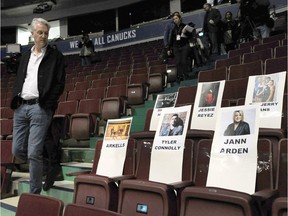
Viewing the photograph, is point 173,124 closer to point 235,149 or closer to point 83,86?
point 235,149

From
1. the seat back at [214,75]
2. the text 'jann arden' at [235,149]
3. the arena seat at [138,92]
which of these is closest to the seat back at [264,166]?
the text 'jann arden' at [235,149]

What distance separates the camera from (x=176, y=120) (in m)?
1.58

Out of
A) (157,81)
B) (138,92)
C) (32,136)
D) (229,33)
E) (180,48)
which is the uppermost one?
(229,33)

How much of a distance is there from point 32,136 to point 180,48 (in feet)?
8.35

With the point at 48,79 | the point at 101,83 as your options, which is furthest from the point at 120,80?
the point at 48,79

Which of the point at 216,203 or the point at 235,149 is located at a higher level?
the point at 235,149

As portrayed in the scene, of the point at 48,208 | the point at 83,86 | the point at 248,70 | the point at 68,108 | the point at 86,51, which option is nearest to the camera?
the point at 48,208

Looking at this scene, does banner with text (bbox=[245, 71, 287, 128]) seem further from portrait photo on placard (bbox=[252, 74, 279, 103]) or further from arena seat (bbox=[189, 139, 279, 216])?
arena seat (bbox=[189, 139, 279, 216])

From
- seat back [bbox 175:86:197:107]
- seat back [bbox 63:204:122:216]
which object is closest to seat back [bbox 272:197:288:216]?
seat back [bbox 63:204:122:216]

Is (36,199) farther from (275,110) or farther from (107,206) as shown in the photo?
(275,110)

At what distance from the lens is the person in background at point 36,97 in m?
1.86

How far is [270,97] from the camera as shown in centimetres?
168

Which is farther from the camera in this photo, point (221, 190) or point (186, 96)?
point (186, 96)

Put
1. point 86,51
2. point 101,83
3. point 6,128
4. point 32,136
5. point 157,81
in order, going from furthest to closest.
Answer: point 86,51, point 101,83, point 157,81, point 6,128, point 32,136
